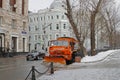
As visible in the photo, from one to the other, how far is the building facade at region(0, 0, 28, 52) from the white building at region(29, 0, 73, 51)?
45.5 metres

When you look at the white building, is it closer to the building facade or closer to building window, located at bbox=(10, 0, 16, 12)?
the building facade

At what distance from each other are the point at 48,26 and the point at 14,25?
A: 176ft

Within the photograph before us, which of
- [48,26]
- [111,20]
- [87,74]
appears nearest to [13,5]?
[111,20]

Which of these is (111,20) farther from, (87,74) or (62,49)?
(87,74)

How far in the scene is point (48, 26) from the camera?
123m

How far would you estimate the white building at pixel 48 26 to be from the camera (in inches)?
4850

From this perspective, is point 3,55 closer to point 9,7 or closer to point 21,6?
point 9,7

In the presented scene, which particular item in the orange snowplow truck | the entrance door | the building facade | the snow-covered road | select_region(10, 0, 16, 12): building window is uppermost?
select_region(10, 0, 16, 12): building window

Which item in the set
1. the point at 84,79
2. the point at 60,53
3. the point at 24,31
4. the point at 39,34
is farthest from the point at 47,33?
the point at 84,79

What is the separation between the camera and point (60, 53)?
1398 inches

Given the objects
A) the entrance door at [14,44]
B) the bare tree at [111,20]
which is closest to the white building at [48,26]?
the bare tree at [111,20]

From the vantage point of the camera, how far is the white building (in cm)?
12319

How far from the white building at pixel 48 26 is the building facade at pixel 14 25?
4547 centimetres

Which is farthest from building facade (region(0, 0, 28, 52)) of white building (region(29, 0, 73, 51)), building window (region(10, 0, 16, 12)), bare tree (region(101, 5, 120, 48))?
white building (region(29, 0, 73, 51))
